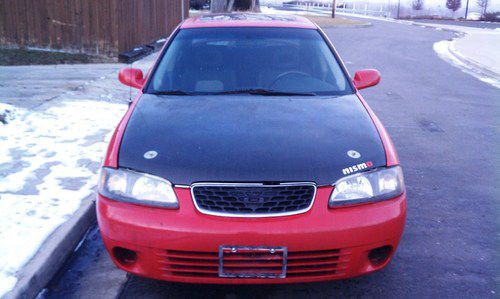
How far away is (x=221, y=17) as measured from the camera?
4938mm

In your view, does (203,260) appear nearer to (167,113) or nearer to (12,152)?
(167,113)

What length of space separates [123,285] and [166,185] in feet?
2.87

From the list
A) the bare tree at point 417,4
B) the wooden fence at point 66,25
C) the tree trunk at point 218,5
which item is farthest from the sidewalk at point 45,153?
the bare tree at point 417,4

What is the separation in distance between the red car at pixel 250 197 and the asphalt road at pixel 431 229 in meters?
0.42

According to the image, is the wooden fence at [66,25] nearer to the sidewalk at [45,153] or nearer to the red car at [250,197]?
the sidewalk at [45,153]

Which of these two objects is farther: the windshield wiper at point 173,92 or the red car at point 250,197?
the windshield wiper at point 173,92

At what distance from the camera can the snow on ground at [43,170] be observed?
3457 millimetres

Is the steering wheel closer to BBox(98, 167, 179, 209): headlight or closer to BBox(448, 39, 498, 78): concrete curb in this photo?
BBox(98, 167, 179, 209): headlight

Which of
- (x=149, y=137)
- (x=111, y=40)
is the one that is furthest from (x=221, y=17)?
(x=111, y=40)

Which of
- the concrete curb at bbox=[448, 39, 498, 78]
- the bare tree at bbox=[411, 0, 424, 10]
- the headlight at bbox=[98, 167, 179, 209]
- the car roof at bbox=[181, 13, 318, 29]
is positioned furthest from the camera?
the bare tree at bbox=[411, 0, 424, 10]

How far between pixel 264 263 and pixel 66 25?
1135 centimetres

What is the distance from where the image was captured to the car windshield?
3977 millimetres

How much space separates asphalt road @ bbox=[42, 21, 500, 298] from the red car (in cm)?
42

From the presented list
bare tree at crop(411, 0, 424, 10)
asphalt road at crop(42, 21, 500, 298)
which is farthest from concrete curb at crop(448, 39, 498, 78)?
bare tree at crop(411, 0, 424, 10)
